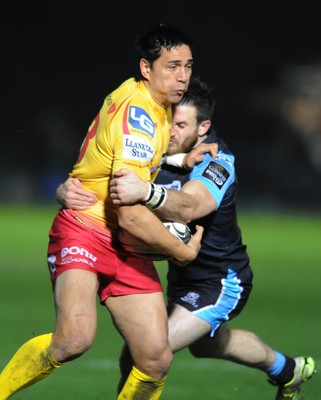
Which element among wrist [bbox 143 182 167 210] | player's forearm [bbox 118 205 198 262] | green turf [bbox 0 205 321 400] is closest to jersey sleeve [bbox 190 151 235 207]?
wrist [bbox 143 182 167 210]

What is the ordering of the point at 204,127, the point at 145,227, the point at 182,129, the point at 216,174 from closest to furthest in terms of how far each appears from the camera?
1. the point at 145,227
2. the point at 216,174
3. the point at 182,129
4. the point at 204,127

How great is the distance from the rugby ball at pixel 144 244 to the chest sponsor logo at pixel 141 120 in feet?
2.06

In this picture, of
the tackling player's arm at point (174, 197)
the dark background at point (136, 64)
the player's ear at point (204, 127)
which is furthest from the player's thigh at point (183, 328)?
the dark background at point (136, 64)

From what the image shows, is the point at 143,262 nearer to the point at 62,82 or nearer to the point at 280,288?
the point at 280,288

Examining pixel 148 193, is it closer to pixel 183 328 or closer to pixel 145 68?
pixel 145 68

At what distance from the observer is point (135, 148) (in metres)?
5.90

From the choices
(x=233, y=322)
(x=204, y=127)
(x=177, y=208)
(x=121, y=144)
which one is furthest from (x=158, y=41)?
(x=233, y=322)

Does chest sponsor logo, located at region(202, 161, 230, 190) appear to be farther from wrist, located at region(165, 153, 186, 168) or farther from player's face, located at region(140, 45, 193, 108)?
player's face, located at region(140, 45, 193, 108)

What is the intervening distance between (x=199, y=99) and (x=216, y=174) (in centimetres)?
55

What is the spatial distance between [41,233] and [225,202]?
11.2m

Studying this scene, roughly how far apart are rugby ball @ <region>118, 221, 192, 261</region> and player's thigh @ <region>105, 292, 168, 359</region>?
25cm

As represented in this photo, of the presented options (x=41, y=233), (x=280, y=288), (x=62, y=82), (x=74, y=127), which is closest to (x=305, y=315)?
(x=280, y=288)

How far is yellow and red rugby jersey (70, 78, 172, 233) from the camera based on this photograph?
5926mm

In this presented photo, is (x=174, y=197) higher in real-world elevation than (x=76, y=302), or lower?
higher
